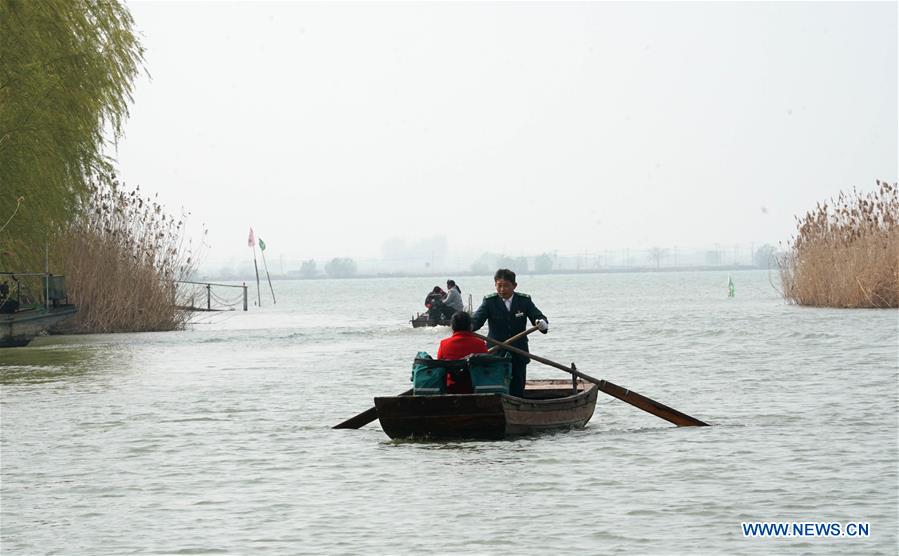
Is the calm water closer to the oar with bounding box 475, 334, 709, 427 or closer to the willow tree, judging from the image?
the oar with bounding box 475, 334, 709, 427

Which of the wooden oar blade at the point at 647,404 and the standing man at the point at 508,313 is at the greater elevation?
the standing man at the point at 508,313

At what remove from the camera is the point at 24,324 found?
103ft

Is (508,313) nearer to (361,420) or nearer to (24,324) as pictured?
(361,420)

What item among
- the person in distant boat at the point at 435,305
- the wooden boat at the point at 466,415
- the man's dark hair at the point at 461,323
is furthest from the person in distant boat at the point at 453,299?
the man's dark hair at the point at 461,323

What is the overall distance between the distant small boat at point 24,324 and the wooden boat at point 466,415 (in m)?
19.1

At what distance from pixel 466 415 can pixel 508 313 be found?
1330 mm

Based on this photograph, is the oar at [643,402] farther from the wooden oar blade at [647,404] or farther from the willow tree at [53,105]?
the willow tree at [53,105]

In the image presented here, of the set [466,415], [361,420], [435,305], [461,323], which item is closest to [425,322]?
[435,305]

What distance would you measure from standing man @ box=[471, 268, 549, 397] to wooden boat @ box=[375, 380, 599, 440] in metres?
0.57

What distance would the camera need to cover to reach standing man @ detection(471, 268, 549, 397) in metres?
14.5

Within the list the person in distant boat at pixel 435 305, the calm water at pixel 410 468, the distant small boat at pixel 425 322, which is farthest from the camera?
the distant small boat at pixel 425 322

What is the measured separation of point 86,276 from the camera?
35.8m

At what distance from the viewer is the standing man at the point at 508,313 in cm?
1453

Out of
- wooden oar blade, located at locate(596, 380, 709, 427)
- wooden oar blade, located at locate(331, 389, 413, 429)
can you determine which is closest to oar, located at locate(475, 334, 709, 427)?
wooden oar blade, located at locate(596, 380, 709, 427)
